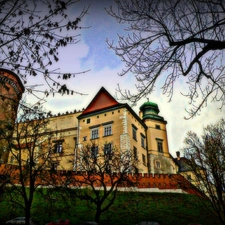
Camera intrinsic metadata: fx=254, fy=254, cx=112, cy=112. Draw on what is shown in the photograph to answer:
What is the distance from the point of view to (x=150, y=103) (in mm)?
47031

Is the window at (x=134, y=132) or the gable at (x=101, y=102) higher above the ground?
the gable at (x=101, y=102)

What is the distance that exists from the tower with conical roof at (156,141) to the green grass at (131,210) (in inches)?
457

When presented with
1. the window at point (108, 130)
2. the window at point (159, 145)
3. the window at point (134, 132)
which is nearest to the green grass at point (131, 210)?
the window at point (134, 132)

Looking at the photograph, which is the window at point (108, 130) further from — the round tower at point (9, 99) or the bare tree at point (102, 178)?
the round tower at point (9, 99)

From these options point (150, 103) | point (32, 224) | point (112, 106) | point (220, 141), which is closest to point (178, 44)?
point (220, 141)

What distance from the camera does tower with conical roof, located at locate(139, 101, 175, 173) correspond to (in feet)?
131

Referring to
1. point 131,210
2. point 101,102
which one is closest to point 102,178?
point 131,210

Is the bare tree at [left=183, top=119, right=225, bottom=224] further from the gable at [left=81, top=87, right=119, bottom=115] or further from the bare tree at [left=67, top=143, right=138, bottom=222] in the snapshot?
the gable at [left=81, top=87, right=119, bottom=115]

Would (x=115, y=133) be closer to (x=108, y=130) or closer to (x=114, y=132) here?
(x=114, y=132)

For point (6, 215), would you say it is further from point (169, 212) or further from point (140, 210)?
point (169, 212)

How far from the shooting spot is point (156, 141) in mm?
42031

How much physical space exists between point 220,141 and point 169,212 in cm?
1048

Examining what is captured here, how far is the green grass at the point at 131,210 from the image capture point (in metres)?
21.1

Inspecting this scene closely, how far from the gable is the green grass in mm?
15810
